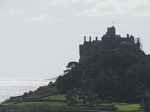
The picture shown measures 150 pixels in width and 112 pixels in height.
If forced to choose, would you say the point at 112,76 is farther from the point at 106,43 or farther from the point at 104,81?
the point at 106,43

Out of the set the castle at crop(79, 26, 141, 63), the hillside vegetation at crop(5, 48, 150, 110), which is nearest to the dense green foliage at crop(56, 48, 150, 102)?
the hillside vegetation at crop(5, 48, 150, 110)

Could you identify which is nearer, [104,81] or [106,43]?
[104,81]

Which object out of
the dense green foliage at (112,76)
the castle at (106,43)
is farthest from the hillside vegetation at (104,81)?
the castle at (106,43)

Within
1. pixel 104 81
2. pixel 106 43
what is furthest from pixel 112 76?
pixel 106 43

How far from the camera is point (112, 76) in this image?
110 meters

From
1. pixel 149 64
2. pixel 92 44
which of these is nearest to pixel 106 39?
pixel 92 44

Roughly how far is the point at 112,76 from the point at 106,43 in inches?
1504

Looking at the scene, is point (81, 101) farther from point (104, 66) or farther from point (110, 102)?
point (104, 66)

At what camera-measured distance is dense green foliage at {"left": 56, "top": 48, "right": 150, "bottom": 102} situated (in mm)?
104250

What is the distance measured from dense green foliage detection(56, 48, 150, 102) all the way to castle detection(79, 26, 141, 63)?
45.7ft

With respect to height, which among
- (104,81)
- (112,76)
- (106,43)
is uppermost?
(106,43)

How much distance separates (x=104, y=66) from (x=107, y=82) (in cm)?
1671

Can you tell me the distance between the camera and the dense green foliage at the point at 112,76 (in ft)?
342

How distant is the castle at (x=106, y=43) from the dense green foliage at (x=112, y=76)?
548 inches
